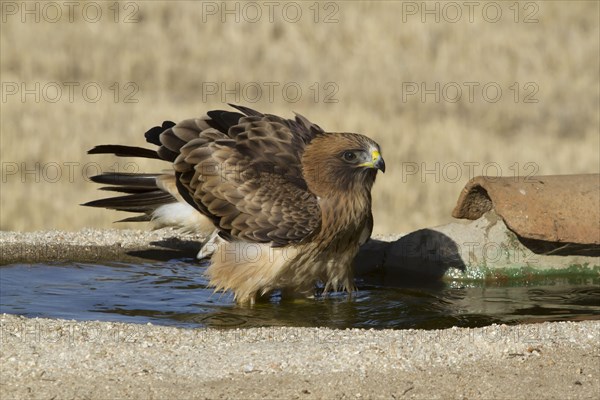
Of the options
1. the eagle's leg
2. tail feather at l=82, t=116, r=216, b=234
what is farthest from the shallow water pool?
tail feather at l=82, t=116, r=216, b=234

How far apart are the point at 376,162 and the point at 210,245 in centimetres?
146

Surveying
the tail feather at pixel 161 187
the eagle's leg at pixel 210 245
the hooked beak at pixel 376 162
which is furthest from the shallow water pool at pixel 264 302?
the hooked beak at pixel 376 162

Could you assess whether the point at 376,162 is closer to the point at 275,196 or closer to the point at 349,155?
the point at 349,155

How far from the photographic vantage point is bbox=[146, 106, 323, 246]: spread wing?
779 centimetres

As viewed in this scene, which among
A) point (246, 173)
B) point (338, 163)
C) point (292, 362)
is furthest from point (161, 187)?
point (292, 362)

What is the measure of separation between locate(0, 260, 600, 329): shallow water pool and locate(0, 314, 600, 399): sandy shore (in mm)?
1149

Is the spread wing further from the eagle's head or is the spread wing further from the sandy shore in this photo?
the sandy shore

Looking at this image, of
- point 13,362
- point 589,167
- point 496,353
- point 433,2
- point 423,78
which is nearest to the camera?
point 13,362

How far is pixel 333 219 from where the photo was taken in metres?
7.87

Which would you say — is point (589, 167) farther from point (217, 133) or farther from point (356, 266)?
point (217, 133)

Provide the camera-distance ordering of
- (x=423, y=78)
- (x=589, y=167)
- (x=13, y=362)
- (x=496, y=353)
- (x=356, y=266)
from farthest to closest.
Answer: (x=423, y=78)
(x=589, y=167)
(x=356, y=266)
(x=496, y=353)
(x=13, y=362)

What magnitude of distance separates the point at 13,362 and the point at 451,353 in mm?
2150

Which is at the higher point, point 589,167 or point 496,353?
point 589,167

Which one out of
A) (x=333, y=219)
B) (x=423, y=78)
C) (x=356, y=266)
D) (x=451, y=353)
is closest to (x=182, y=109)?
(x=423, y=78)
